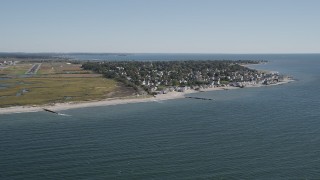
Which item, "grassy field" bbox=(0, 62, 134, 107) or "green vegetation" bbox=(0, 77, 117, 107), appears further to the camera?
"grassy field" bbox=(0, 62, 134, 107)

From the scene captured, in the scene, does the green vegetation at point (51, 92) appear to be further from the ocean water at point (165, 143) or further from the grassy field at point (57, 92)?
the ocean water at point (165, 143)

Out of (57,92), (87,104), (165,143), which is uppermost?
(57,92)

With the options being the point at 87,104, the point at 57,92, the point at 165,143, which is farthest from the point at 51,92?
the point at 165,143

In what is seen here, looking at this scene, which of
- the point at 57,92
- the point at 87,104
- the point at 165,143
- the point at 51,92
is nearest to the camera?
the point at 165,143

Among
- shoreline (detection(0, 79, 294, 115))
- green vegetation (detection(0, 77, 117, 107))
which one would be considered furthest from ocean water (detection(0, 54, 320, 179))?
green vegetation (detection(0, 77, 117, 107))

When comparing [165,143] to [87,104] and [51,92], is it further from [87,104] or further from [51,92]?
[51,92]

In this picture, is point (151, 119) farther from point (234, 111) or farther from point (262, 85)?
point (262, 85)

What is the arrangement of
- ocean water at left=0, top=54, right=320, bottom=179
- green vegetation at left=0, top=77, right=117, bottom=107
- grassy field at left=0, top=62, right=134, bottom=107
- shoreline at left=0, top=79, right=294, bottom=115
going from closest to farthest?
ocean water at left=0, top=54, right=320, bottom=179 → shoreline at left=0, top=79, right=294, bottom=115 → green vegetation at left=0, top=77, right=117, bottom=107 → grassy field at left=0, top=62, right=134, bottom=107

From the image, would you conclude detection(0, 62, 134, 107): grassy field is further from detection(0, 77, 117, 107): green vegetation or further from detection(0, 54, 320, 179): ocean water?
detection(0, 54, 320, 179): ocean water

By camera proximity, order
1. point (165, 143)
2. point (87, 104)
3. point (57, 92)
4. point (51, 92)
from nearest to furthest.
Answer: point (165, 143), point (87, 104), point (51, 92), point (57, 92)
